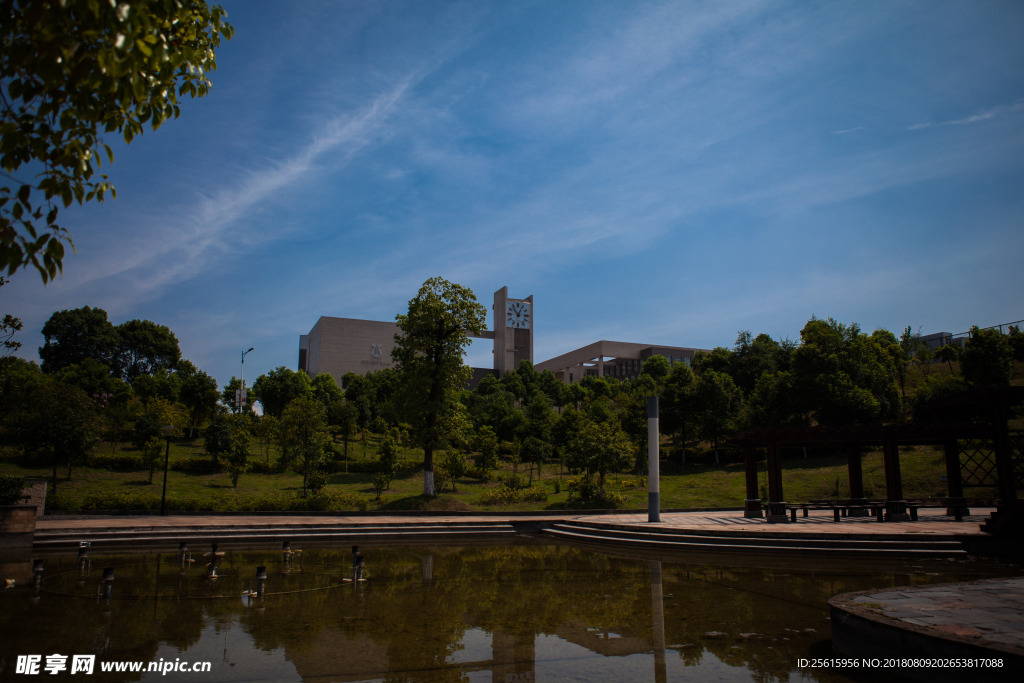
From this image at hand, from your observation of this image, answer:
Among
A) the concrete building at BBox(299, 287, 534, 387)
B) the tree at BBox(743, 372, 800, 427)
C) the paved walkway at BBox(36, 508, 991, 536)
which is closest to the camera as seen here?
the paved walkway at BBox(36, 508, 991, 536)

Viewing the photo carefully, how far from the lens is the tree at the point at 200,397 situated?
46469 millimetres

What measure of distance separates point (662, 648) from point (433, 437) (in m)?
20.0

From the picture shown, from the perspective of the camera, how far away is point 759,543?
51.0ft

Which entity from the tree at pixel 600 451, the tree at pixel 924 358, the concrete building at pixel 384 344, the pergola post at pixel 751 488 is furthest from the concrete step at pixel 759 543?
the concrete building at pixel 384 344

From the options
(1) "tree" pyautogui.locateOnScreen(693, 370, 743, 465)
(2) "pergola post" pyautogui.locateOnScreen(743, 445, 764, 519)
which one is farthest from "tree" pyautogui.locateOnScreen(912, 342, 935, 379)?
(2) "pergola post" pyautogui.locateOnScreen(743, 445, 764, 519)

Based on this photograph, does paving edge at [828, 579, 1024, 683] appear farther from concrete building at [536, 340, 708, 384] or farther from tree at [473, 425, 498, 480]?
concrete building at [536, 340, 708, 384]

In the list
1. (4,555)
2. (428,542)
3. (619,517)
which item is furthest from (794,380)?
(4,555)

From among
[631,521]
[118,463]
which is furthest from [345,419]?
[631,521]

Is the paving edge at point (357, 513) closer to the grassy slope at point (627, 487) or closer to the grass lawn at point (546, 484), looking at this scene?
the grass lawn at point (546, 484)

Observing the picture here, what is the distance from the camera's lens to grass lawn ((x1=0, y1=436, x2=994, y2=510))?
26156mm

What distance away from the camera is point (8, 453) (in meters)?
29.6

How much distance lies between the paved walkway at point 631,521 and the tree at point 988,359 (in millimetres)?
21790

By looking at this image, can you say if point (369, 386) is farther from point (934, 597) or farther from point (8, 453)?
point (934, 597)

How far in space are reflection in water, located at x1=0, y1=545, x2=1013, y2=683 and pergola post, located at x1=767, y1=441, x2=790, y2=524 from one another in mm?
7106
